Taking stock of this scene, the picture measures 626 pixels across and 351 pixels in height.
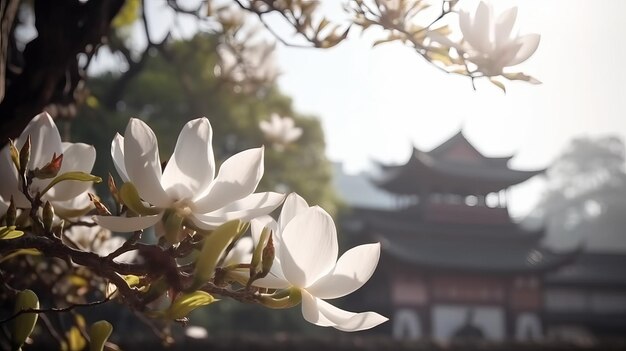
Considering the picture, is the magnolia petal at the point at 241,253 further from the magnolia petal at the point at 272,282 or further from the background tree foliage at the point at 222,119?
the background tree foliage at the point at 222,119

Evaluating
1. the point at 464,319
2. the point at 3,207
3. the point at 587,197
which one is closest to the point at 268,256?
the point at 3,207

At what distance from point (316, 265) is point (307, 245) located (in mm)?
16

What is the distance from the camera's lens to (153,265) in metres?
0.32

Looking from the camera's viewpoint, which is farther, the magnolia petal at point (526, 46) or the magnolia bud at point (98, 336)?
the magnolia petal at point (526, 46)

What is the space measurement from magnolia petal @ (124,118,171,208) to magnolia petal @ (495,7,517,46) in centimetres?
30

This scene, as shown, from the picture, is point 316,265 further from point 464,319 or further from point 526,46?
point 464,319

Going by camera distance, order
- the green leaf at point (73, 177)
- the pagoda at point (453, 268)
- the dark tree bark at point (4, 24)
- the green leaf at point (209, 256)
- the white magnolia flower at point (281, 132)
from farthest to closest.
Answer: the pagoda at point (453, 268)
the white magnolia flower at point (281, 132)
the dark tree bark at point (4, 24)
the green leaf at point (73, 177)
the green leaf at point (209, 256)

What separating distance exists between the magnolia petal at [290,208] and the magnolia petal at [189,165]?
0.05 m

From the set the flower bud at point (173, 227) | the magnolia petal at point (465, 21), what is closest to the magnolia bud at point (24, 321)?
the flower bud at point (173, 227)

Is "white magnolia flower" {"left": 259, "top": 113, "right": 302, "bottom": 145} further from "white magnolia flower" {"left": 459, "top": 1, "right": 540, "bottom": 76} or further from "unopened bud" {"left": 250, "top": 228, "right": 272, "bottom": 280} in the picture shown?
"unopened bud" {"left": 250, "top": 228, "right": 272, "bottom": 280}

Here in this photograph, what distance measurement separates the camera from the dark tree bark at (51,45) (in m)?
0.61

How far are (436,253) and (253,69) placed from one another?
8.82 metres

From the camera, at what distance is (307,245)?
1.15 feet

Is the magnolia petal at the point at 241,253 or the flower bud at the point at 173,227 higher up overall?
the flower bud at the point at 173,227
